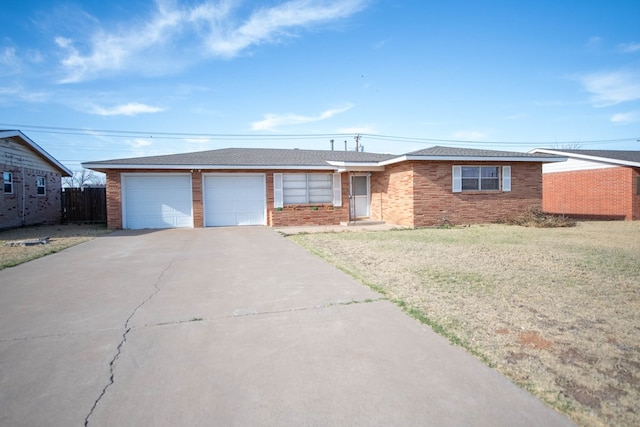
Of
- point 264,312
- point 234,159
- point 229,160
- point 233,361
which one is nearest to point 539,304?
point 264,312

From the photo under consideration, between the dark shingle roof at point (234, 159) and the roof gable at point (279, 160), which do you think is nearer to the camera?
the roof gable at point (279, 160)

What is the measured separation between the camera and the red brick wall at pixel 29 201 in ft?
51.3

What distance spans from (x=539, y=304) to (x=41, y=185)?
22.4m

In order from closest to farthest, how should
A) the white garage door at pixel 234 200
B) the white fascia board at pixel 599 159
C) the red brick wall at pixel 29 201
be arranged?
1. the red brick wall at pixel 29 201
2. the white garage door at pixel 234 200
3. the white fascia board at pixel 599 159

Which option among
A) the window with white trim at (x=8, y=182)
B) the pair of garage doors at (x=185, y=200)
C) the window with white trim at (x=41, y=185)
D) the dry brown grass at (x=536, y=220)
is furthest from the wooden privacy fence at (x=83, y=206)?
the dry brown grass at (x=536, y=220)

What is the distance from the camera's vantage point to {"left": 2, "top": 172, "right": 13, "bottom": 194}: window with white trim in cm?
1560

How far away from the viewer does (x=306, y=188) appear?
17.0m

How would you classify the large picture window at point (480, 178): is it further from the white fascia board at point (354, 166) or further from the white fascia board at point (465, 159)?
the white fascia board at point (354, 166)

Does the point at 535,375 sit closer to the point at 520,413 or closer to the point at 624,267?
the point at 520,413

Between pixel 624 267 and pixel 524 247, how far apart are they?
253 cm

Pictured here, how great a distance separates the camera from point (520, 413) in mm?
2441

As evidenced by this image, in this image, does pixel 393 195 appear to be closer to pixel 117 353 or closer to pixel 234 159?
pixel 234 159

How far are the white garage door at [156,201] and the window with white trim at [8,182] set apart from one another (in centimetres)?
540

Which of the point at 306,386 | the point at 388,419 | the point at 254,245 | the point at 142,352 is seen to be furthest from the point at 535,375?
the point at 254,245
